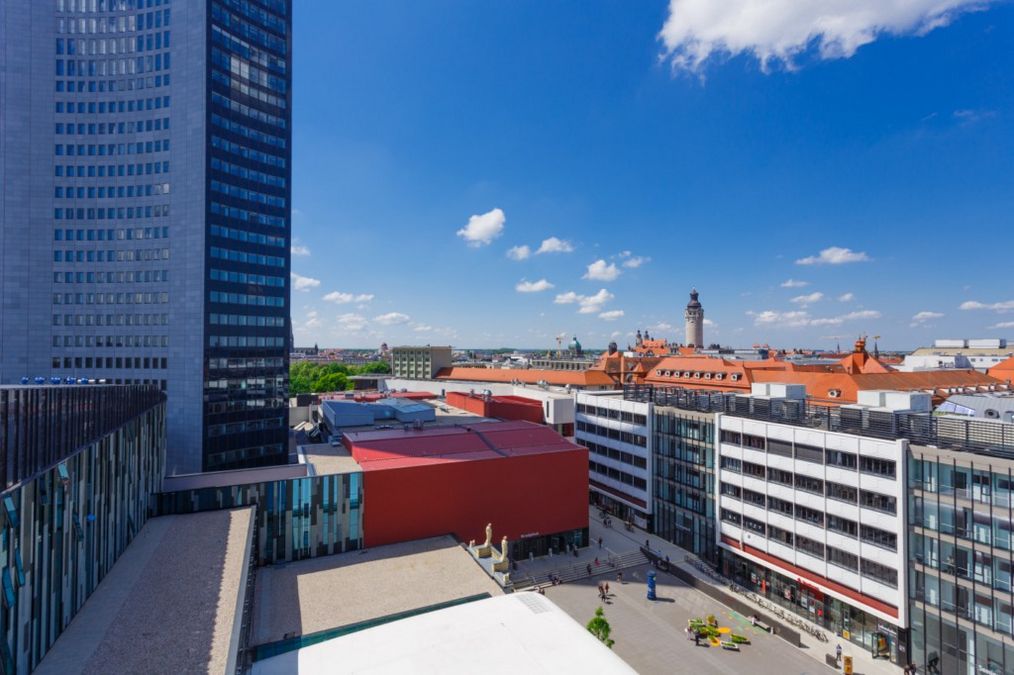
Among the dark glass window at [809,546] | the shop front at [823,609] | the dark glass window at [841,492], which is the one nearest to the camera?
the shop front at [823,609]

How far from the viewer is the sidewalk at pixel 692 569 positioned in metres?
34.1

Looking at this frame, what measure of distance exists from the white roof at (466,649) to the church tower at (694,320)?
175143mm

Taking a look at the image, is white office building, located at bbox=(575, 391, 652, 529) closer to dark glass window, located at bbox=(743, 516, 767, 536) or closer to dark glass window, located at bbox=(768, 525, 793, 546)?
dark glass window, located at bbox=(743, 516, 767, 536)

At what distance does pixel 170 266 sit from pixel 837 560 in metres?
90.9

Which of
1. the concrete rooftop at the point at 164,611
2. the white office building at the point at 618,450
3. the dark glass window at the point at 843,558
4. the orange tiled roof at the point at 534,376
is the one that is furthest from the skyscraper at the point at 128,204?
the dark glass window at the point at 843,558

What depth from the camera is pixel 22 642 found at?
1764cm

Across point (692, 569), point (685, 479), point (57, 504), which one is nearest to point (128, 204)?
point (57, 504)

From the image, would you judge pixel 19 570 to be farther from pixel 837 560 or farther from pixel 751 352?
pixel 751 352

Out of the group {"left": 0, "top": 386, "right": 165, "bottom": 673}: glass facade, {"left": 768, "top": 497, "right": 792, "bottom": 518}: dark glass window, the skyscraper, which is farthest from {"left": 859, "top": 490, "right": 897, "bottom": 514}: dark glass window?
the skyscraper

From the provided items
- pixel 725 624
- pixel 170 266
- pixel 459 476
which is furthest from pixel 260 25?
pixel 725 624

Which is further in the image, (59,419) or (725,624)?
(725,624)

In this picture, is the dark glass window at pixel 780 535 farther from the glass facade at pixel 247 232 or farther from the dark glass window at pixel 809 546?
the glass facade at pixel 247 232

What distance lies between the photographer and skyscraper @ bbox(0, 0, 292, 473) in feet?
235

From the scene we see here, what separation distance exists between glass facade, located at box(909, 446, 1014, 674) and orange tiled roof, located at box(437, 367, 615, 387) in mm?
65526
